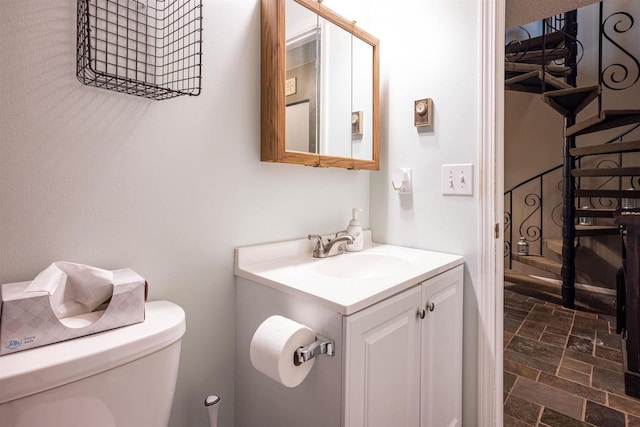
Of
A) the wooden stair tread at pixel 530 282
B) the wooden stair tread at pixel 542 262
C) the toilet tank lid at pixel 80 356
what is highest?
the toilet tank lid at pixel 80 356

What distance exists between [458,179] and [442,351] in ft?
2.20

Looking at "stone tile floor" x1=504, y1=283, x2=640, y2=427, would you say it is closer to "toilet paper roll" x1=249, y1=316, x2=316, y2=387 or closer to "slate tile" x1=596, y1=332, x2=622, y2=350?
"slate tile" x1=596, y1=332, x2=622, y2=350

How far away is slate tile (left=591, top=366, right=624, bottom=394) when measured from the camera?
6.04 feet

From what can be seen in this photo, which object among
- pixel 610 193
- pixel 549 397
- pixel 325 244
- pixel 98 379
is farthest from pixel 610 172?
pixel 98 379

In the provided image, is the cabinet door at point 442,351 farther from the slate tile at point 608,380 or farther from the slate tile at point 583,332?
the slate tile at point 583,332

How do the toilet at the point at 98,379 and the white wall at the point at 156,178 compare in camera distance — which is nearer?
the toilet at the point at 98,379

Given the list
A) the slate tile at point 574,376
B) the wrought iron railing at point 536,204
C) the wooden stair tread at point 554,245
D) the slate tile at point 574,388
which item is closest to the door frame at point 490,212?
the slate tile at point 574,388

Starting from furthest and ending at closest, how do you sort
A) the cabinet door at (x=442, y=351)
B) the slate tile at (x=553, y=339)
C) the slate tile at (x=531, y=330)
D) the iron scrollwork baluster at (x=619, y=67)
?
the iron scrollwork baluster at (x=619, y=67) < the slate tile at (x=531, y=330) < the slate tile at (x=553, y=339) < the cabinet door at (x=442, y=351)

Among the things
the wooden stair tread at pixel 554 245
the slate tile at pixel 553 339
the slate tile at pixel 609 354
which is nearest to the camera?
the slate tile at pixel 609 354

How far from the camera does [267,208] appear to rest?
126 cm

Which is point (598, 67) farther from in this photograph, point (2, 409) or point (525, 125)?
point (2, 409)

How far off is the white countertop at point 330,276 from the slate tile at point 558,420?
0.96 metres

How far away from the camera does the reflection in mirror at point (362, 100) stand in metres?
1.51

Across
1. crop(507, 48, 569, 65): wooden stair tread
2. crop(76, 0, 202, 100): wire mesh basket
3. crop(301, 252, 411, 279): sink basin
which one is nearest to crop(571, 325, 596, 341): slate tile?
crop(301, 252, 411, 279): sink basin
